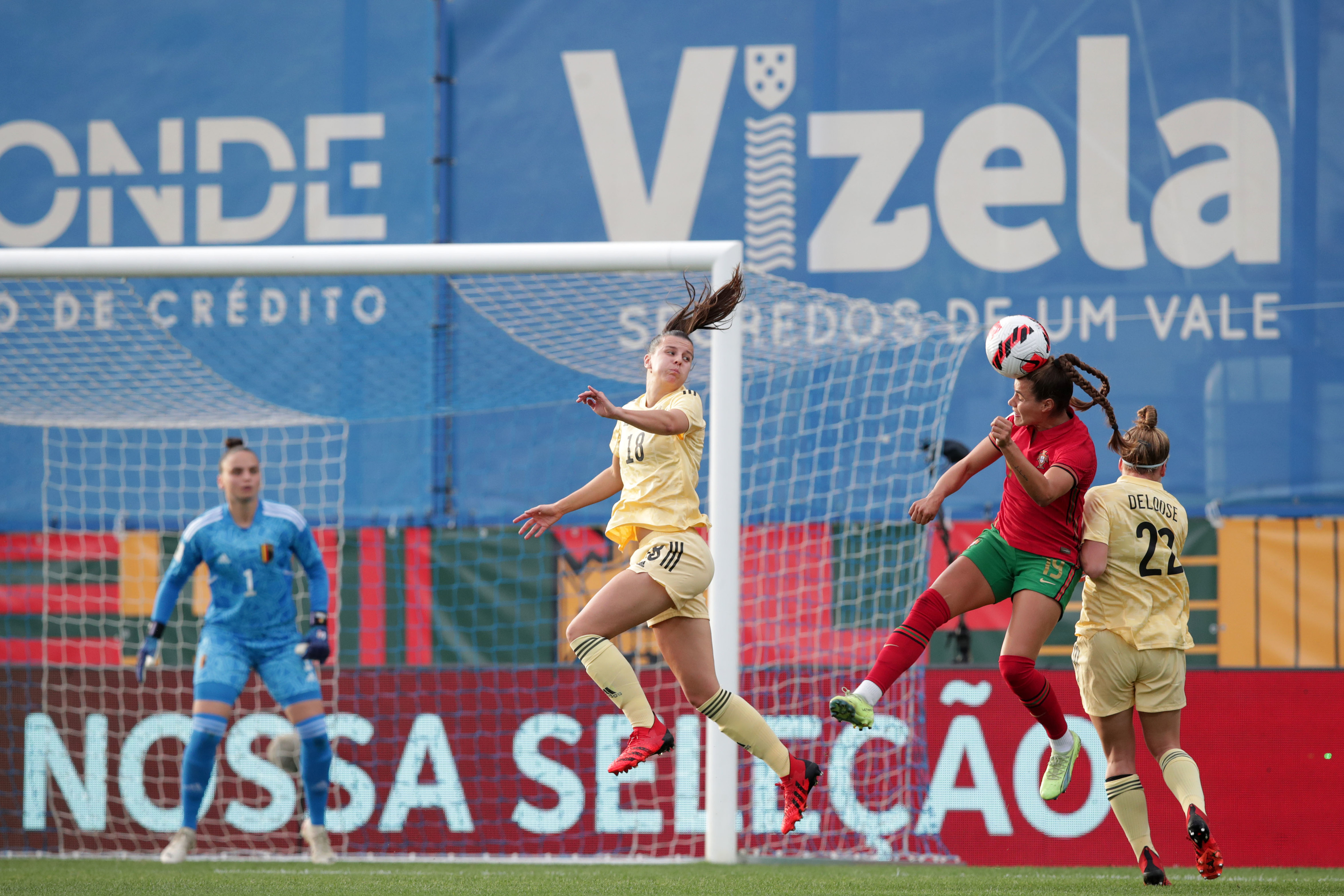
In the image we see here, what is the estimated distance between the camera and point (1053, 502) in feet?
15.0

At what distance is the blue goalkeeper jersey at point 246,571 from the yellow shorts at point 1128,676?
3.75 metres

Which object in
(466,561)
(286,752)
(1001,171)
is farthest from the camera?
(1001,171)

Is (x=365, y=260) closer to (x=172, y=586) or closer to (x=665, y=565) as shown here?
(x=172, y=586)

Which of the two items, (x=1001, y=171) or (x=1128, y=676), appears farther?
(x=1001, y=171)

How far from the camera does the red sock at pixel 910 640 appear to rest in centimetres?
455

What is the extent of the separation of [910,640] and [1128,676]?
3.15 ft

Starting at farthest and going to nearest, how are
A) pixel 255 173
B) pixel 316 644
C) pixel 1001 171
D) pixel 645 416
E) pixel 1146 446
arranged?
pixel 255 173 < pixel 1001 171 < pixel 316 644 < pixel 1146 446 < pixel 645 416

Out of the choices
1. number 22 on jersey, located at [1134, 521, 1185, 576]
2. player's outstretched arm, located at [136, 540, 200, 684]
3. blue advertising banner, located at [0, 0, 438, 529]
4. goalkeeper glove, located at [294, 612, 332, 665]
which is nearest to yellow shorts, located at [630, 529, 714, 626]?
number 22 on jersey, located at [1134, 521, 1185, 576]

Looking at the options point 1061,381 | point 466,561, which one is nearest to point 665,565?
point 1061,381

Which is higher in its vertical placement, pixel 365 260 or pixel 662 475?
pixel 365 260

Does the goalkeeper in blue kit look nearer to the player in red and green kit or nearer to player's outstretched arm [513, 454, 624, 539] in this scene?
player's outstretched arm [513, 454, 624, 539]

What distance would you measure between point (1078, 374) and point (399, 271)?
3499 millimetres

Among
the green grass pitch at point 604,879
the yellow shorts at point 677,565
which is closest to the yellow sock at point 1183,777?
the green grass pitch at point 604,879

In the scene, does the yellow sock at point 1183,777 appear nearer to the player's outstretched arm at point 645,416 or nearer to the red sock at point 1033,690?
A: the red sock at point 1033,690
